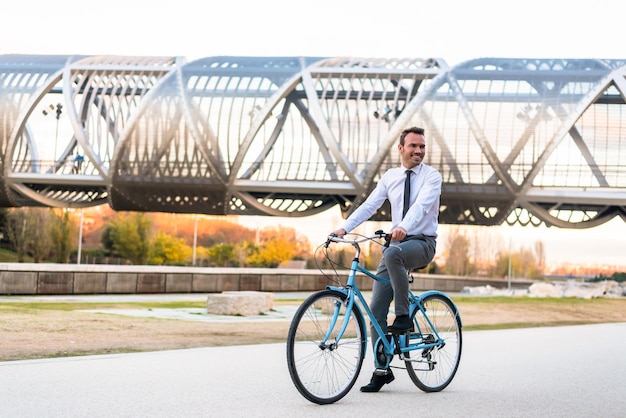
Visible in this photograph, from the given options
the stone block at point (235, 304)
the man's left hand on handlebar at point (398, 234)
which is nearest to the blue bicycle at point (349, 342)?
the man's left hand on handlebar at point (398, 234)

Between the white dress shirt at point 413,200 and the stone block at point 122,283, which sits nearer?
the white dress shirt at point 413,200

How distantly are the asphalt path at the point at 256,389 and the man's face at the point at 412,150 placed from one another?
1.70 metres

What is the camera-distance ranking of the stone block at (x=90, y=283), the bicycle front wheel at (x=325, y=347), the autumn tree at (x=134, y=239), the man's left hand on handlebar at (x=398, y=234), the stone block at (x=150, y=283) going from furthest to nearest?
1. the autumn tree at (x=134, y=239)
2. the stone block at (x=150, y=283)
3. the stone block at (x=90, y=283)
4. the man's left hand on handlebar at (x=398, y=234)
5. the bicycle front wheel at (x=325, y=347)

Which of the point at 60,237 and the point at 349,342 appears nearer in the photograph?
the point at 349,342

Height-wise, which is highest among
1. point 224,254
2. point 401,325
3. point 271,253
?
point 271,253

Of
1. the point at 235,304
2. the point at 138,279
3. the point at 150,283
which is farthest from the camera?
the point at 150,283

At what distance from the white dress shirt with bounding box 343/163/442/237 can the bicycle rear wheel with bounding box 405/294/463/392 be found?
0.68m

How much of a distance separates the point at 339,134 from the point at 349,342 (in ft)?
143

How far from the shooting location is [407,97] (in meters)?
51.8

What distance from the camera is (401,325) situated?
7.46 m

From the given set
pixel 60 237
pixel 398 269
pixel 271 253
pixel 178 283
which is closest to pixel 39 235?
pixel 60 237

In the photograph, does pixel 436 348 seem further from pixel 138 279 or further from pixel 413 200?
pixel 138 279

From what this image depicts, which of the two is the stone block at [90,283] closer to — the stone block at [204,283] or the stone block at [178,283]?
the stone block at [178,283]

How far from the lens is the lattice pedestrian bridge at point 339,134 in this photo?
158ft
